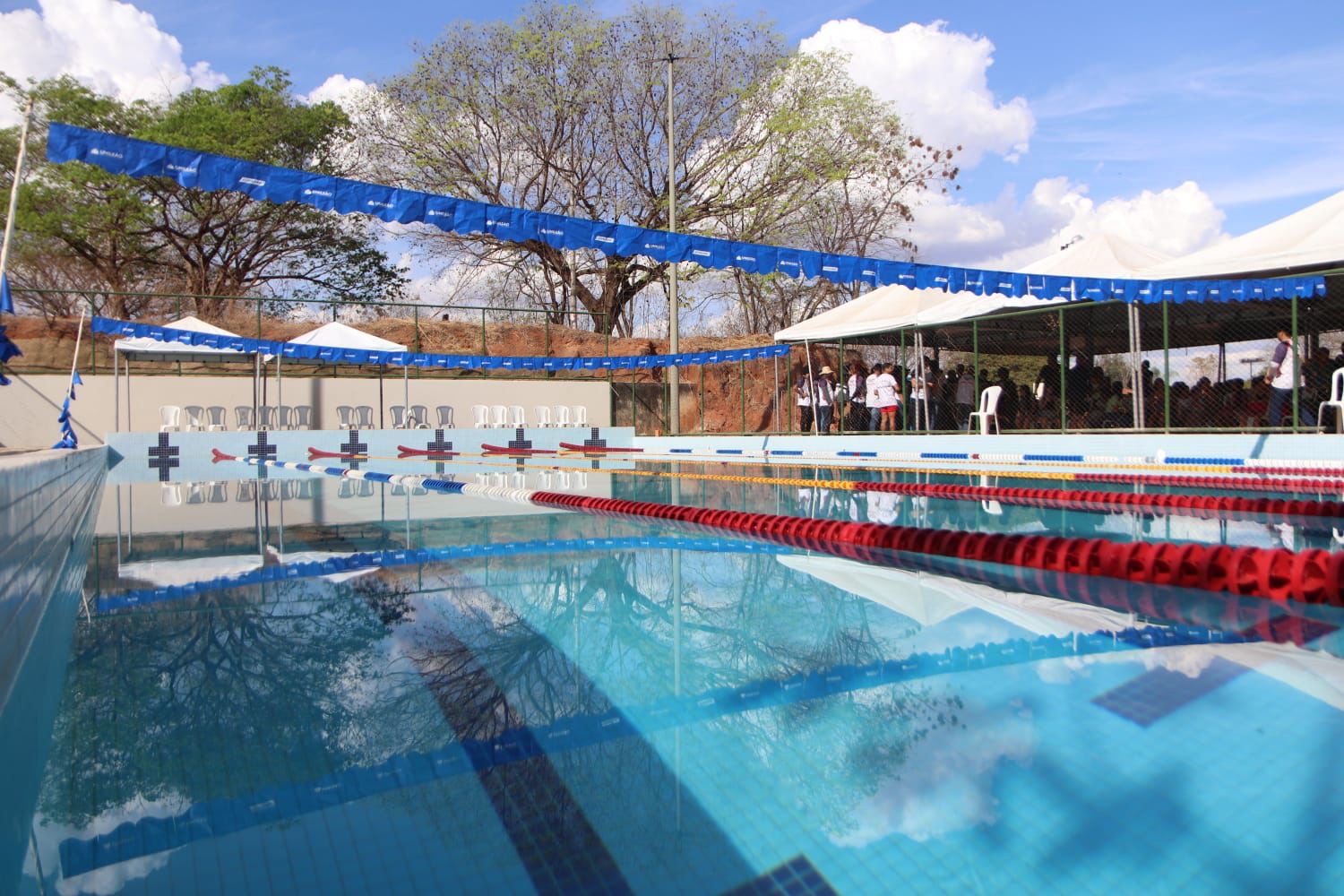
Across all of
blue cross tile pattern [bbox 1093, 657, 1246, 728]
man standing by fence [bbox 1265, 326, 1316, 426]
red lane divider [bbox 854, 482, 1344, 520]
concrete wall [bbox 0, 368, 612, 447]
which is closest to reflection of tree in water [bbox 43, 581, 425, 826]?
blue cross tile pattern [bbox 1093, 657, 1246, 728]

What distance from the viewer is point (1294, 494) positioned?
8.66 meters

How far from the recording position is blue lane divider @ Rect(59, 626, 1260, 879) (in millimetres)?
1987

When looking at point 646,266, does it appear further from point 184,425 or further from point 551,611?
point 551,611

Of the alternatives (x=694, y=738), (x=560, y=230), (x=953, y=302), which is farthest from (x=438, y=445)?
(x=694, y=738)

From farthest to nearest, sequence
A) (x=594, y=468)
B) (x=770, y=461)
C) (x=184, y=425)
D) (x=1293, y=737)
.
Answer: (x=184, y=425) < (x=770, y=461) < (x=594, y=468) < (x=1293, y=737)

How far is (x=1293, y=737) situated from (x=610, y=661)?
208 cm

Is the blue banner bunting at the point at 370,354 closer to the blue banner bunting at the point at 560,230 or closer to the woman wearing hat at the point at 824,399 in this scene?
the woman wearing hat at the point at 824,399

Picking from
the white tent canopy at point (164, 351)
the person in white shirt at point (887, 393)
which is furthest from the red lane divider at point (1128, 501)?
the white tent canopy at point (164, 351)

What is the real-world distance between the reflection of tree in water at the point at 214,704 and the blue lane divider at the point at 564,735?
0.12 meters

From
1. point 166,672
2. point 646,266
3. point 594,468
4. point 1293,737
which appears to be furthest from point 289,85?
point 1293,737

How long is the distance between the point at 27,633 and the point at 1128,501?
7.79 metres

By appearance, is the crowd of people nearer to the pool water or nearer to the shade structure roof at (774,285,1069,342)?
the shade structure roof at (774,285,1069,342)

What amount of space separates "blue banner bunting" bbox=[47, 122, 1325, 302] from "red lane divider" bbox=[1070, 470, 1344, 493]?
93.5 inches

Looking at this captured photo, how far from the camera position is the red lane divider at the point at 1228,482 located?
356 inches
